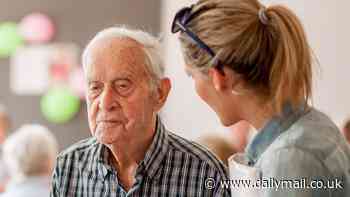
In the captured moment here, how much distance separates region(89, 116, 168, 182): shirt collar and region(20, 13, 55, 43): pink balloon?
3.38 meters

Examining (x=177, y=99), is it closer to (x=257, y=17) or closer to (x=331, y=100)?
(x=331, y=100)

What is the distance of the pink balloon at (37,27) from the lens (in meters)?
5.17

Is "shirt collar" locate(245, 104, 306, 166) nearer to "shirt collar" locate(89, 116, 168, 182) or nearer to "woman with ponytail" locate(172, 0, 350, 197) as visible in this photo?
"woman with ponytail" locate(172, 0, 350, 197)

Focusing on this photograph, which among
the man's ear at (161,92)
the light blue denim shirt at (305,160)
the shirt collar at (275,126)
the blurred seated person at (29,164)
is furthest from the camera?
the blurred seated person at (29,164)

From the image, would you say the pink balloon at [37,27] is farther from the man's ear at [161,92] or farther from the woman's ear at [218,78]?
the woman's ear at [218,78]

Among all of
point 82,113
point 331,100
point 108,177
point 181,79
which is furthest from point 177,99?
point 108,177

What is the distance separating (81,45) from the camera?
524cm

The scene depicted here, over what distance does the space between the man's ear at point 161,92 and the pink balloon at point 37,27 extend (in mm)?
3395

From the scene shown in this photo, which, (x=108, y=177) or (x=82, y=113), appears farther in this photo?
(x=82, y=113)

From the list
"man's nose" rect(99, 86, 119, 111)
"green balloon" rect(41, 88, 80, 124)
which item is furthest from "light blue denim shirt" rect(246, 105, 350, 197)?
"green balloon" rect(41, 88, 80, 124)

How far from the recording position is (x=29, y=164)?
3.05 meters

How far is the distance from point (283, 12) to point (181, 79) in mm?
3336

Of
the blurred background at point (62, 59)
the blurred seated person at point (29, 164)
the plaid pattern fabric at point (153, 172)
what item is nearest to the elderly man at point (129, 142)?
the plaid pattern fabric at point (153, 172)

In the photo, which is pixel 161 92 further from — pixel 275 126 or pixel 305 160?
pixel 305 160
